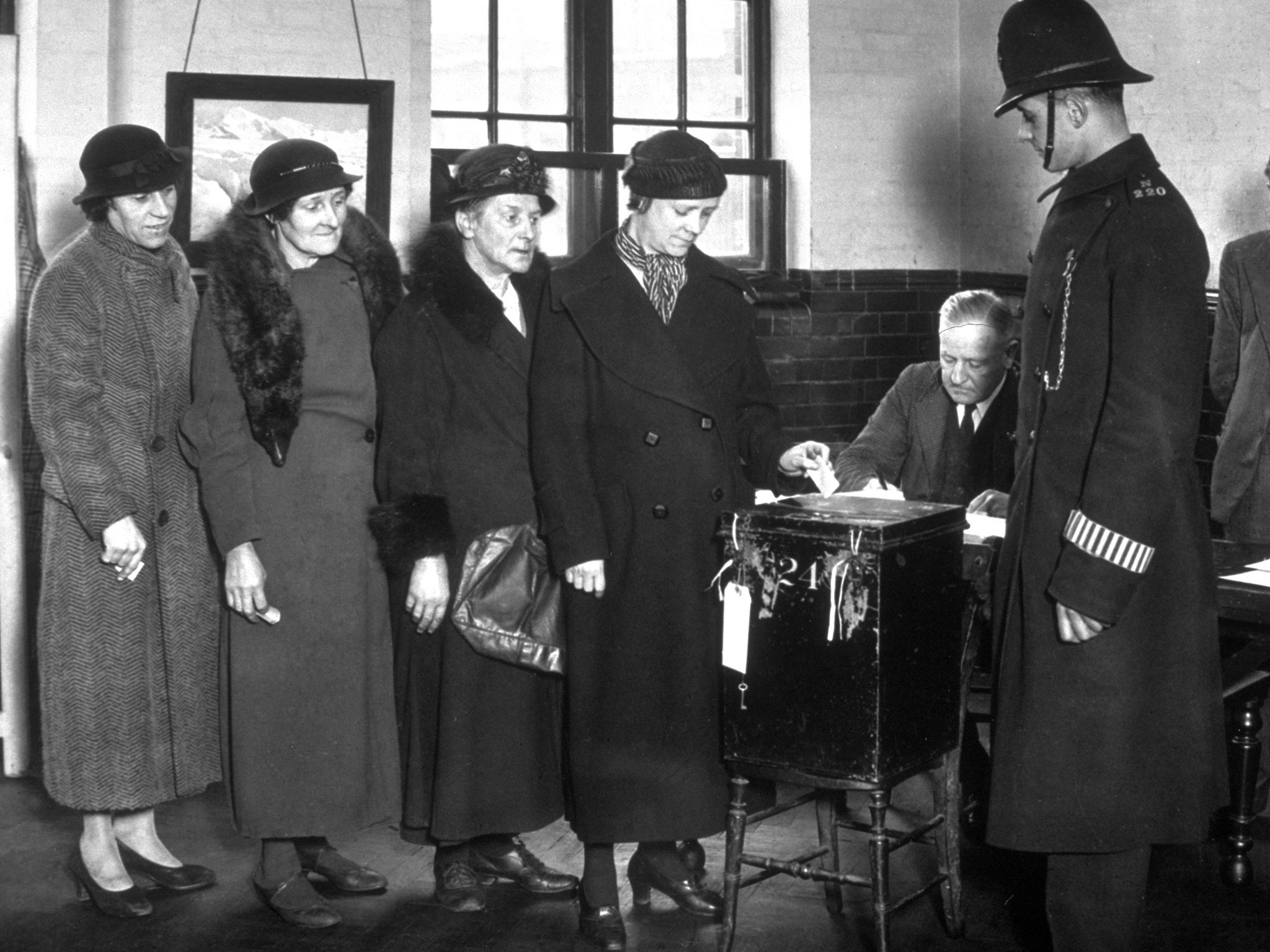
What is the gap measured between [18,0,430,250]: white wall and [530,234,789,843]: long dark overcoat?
2.39 meters

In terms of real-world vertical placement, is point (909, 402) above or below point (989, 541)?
above

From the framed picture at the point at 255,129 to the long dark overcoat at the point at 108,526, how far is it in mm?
1413

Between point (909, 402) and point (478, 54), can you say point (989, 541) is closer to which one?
point (909, 402)

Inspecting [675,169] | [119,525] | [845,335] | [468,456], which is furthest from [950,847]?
[845,335]

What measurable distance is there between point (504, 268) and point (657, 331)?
1.56ft

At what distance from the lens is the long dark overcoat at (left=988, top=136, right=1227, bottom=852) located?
299 centimetres

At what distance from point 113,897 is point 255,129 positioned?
280 cm

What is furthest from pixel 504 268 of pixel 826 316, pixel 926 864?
pixel 826 316

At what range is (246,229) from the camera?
3.92m

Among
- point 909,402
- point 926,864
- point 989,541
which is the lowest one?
point 926,864

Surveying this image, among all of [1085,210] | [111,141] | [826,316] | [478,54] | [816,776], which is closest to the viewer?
[1085,210]

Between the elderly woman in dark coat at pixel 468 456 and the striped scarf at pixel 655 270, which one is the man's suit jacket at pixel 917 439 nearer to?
the striped scarf at pixel 655 270

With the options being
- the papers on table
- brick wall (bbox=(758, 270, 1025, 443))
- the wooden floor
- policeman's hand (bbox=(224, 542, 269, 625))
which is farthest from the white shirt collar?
brick wall (bbox=(758, 270, 1025, 443))

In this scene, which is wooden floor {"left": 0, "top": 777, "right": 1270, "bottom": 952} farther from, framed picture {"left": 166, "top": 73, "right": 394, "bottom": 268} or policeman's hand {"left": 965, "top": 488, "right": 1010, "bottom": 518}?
framed picture {"left": 166, "top": 73, "right": 394, "bottom": 268}
